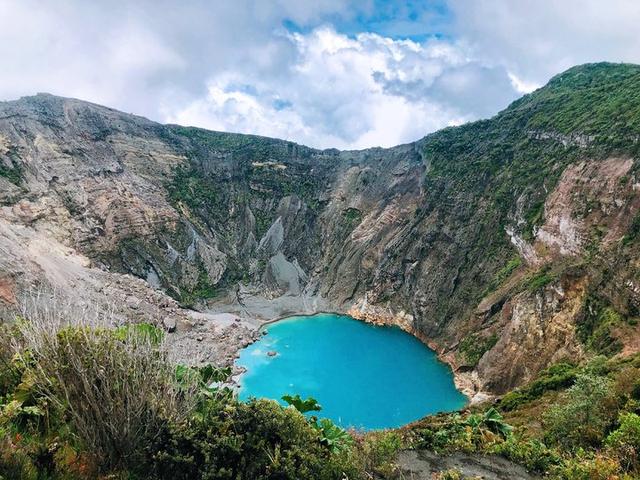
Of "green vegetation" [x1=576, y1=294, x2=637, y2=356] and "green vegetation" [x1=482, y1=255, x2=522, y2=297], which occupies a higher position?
"green vegetation" [x1=482, y1=255, x2=522, y2=297]

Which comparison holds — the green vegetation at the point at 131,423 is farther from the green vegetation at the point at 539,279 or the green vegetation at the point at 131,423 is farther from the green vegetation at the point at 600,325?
the green vegetation at the point at 539,279

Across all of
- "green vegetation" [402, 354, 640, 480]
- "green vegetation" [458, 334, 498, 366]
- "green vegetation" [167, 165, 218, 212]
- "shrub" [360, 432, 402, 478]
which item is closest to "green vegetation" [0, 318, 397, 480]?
"shrub" [360, 432, 402, 478]

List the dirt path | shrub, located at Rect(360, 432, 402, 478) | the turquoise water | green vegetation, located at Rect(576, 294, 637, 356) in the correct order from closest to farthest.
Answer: shrub, located at Rect(360, 432, 402, 478)
the dirt path
green vegetation, located at Rect(576, 294, 637, 356)
the turquoise water

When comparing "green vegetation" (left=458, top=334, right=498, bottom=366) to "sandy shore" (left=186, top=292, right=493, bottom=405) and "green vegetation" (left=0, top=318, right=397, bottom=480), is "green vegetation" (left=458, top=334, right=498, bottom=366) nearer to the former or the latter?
"sandy shore" (left=186, top=292, right=493, bottom=405)

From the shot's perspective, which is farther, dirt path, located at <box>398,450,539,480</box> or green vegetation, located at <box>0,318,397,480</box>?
dirt path, located at <box>398,450,539,480</box>

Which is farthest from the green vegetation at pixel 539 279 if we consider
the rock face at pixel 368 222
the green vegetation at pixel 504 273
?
the green vegetation at pixel 504 273

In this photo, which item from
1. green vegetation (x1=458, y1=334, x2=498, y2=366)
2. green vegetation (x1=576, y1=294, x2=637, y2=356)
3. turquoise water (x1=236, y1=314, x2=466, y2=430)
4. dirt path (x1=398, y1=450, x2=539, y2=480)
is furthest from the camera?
green vegetation (x1=458, y1=334, x2=498, y2=366)

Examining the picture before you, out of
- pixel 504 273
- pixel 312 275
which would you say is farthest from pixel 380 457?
pixel 312 275
